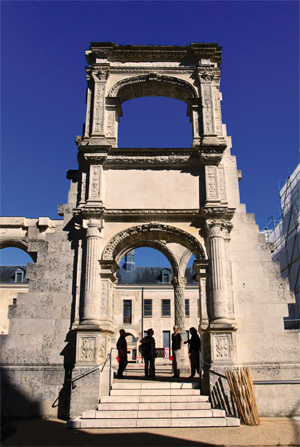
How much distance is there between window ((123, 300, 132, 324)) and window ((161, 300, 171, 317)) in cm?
284

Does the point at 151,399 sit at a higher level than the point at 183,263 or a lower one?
lower

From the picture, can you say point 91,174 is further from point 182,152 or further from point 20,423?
point 20,423

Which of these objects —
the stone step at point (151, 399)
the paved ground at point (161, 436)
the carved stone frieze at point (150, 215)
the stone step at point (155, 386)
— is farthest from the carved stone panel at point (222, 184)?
the paved ground at point (161, 436)

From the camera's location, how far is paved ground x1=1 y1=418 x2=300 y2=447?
23.0 feet

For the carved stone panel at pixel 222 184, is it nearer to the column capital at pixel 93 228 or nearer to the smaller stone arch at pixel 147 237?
the smaller stone arch at pixel 147 237

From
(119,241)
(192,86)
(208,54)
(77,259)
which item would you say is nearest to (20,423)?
(77,259)

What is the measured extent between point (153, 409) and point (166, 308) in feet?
82.9

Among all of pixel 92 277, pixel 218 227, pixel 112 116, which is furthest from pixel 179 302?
pixel 112 116

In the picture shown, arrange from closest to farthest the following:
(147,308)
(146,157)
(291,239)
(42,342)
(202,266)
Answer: (42,342), (202,266), (146,157), (291,239), (147,308)

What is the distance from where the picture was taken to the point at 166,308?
34.0m

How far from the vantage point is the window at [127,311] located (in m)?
33.1

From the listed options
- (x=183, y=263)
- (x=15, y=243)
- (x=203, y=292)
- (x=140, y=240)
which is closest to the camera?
(x=203, y=292)

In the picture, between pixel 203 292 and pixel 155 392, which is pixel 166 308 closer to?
pixel 203 292

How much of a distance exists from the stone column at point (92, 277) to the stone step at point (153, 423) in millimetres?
2463
